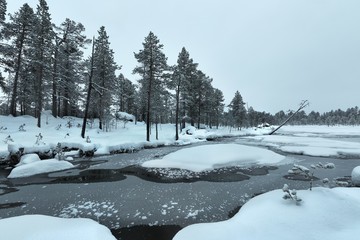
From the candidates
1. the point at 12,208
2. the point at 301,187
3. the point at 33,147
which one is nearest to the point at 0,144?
the point at 33,147

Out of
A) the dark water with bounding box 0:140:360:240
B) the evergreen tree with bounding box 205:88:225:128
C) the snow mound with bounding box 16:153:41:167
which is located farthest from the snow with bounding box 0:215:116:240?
the evergreen tree with bounding box 205:88:225:128

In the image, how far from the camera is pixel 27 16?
85.2 ft

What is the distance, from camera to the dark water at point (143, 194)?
6.84m

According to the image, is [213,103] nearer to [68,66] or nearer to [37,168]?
[68,66]

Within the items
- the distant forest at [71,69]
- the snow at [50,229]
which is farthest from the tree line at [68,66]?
the snow at [50,229]

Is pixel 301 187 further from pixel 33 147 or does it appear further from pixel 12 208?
pixel 33 147

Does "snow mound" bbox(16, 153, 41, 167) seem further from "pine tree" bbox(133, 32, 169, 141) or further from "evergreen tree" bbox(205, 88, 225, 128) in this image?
"evergreen tree" bbox(205, 88, 225, 128)

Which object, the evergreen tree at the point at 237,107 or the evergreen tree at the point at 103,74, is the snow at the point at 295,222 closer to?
the evergreen tree at the point at 103,74

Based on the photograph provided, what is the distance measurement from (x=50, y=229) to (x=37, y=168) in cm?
946

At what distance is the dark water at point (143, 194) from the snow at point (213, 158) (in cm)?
115

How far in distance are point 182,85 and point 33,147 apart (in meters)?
21.4

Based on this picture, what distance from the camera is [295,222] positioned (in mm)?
5395

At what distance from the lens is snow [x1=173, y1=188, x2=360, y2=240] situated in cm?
490

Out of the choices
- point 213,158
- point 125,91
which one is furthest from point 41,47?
point 125,91
